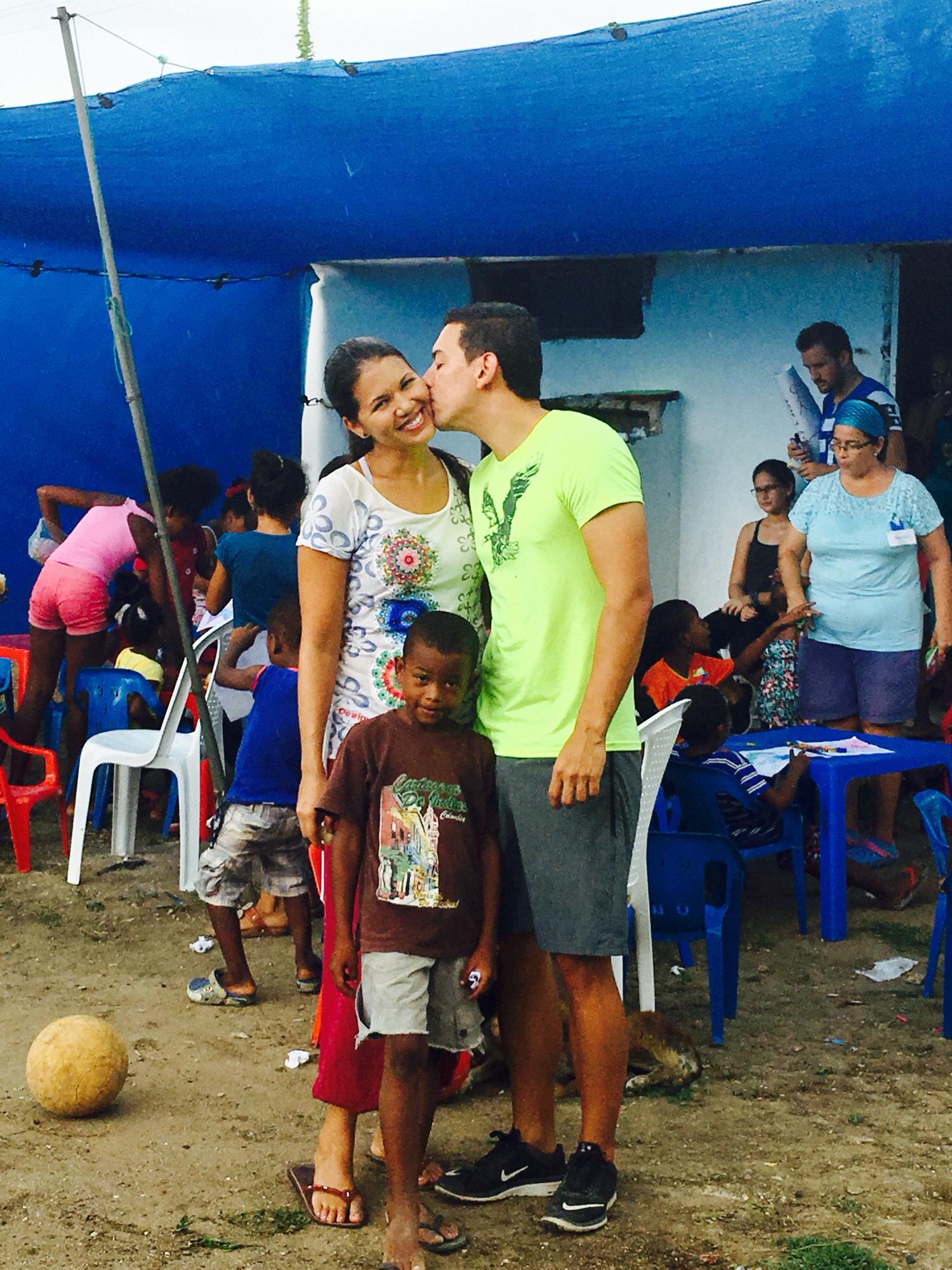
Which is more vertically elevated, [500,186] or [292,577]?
[500,186]

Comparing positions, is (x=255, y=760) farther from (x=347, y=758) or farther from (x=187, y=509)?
(x=187, y=509)

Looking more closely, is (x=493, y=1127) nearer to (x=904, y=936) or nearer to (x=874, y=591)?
(x=904, y=936)

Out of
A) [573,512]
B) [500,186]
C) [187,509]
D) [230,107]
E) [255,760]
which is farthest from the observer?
[187,509]

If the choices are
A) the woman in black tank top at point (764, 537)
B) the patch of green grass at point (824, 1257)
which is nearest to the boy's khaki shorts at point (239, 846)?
the patch of green grass at point (824, 1257)

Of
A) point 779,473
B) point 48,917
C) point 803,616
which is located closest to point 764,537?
point 779,473

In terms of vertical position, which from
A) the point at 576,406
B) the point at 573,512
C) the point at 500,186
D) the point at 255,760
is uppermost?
the point at 500,186

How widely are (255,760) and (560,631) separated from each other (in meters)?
1.69

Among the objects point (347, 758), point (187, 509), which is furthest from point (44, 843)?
point (347, 758)

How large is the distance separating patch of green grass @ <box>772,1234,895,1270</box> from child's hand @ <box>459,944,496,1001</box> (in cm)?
74

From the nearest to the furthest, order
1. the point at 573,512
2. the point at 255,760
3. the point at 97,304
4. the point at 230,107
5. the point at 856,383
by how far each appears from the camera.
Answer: the point at 573,512 → the point at 255,760 → the point at 230,107 → the point at 856,383 → the point at 97,304

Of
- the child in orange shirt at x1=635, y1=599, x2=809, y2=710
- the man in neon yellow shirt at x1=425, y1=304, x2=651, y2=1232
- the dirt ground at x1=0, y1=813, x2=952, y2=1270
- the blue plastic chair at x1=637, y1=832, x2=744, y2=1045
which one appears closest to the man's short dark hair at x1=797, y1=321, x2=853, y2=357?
the child in orange shirt at x1=635, y1=599, x2=809, y2=710

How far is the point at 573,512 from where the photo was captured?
2699 millimetres

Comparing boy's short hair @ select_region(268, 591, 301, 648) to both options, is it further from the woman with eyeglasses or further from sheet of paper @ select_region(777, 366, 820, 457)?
sheet of paper @ select_region(777, 366, 820, 457)

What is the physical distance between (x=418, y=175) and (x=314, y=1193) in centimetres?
377
